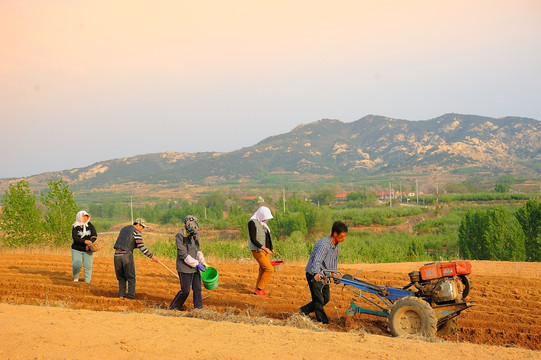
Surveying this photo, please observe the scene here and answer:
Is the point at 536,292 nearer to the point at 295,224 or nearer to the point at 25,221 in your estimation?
the point at 25,221

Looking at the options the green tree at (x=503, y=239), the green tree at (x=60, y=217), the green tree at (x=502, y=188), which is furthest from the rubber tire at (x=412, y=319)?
the green tree at (x=502, y=188)

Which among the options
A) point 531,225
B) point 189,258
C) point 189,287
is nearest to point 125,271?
point 189,287

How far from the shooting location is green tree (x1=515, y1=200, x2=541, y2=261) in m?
29.1

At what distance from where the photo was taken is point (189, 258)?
320 inches

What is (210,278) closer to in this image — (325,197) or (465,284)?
(465,284)

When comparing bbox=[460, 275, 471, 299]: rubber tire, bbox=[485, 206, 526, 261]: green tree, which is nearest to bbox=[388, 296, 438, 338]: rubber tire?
bbox=[460, 275, 471, 299]: rubber tire

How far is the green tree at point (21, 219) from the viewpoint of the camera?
21.0 meters

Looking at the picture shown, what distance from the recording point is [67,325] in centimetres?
725

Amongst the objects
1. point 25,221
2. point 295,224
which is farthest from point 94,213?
point 25,221

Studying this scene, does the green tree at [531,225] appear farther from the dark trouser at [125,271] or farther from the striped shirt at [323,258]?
the dark trouser at [125,271]

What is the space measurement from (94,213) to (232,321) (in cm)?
8420

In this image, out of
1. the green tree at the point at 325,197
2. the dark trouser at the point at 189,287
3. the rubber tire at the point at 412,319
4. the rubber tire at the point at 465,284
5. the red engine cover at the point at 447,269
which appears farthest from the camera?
the green tree at the point at 325,197

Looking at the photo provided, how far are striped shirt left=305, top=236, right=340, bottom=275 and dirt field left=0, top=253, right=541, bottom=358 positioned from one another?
0.90m

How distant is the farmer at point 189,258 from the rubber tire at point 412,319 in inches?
118
